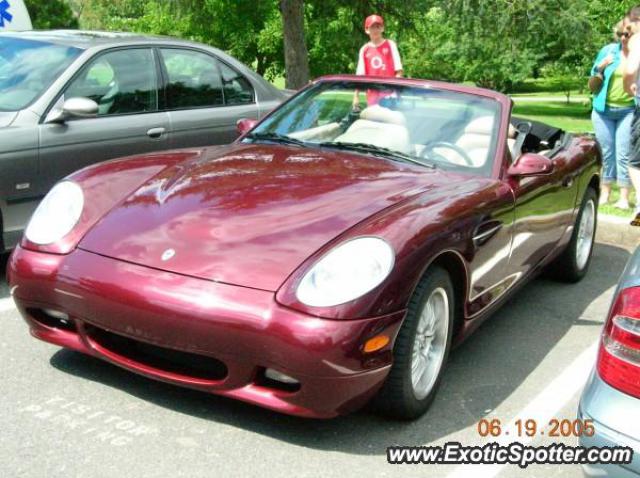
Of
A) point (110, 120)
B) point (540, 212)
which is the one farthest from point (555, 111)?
point (540, 212)

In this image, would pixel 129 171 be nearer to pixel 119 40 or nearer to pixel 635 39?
pixel 119 40

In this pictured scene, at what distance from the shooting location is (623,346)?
2.51m

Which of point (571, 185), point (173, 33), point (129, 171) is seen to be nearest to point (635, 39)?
point (571, 185)

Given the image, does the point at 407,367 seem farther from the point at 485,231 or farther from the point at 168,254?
the point at 168,254

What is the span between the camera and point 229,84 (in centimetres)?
666

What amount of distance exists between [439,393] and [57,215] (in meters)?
1.92

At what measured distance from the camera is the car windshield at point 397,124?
4344 millimetres

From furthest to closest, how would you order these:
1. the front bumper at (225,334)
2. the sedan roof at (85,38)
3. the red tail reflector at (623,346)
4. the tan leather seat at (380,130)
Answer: the sedan roof at (85,38) < the tan leather seat at (380,130) < the front bumper at (225,334) < the red tail reflector at (623,346)

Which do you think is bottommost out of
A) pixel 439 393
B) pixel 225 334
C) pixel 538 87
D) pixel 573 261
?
pixel 538 87

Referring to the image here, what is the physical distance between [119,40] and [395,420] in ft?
12.4

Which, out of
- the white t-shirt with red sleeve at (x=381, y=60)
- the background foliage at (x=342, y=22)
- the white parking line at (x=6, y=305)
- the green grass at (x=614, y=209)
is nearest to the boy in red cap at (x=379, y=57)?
the white t-shirt with red sleeve at (x=381, y=60)

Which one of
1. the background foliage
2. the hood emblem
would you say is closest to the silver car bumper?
the hood emblem

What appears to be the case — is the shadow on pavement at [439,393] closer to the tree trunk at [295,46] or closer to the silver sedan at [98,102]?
the silver sedan at [98,102]

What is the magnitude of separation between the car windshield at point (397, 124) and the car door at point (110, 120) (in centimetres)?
129
